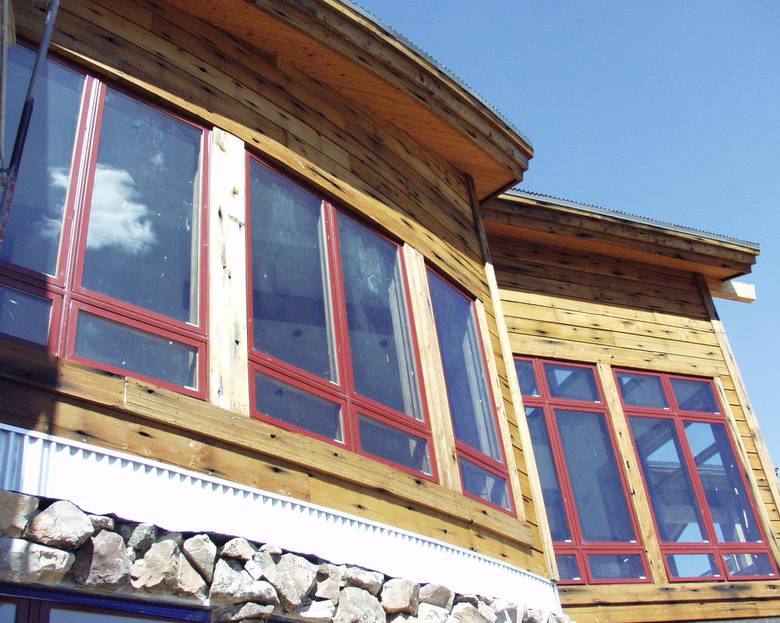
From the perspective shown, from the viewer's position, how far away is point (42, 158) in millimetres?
4402

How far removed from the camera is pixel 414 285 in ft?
21.0

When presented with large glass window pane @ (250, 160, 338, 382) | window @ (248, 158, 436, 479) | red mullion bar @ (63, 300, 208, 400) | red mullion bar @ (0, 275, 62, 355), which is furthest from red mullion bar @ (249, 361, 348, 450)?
red mullion bar @ (0, 275, 62, 355)

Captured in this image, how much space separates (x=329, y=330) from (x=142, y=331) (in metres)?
1.40

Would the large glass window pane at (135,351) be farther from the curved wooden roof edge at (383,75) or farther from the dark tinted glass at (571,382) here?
the dark tinted glass at (571,382)

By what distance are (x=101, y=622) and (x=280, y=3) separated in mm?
4290

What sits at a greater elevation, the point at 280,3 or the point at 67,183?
the point at 280,3

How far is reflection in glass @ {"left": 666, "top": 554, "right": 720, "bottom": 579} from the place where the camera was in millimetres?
8180

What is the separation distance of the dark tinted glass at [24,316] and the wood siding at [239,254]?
207 mm

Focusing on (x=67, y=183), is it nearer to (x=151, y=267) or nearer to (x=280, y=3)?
(x=151, y=267)

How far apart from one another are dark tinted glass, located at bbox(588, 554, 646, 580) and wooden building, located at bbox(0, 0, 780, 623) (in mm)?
21

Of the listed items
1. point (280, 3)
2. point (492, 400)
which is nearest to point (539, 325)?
point (492, 400)

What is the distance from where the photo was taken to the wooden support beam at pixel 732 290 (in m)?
11.0

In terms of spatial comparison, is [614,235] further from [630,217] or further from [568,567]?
[568,567]

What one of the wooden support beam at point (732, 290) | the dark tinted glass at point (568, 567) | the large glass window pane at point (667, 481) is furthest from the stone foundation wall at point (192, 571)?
the wooden support beam at point (732, 290)
